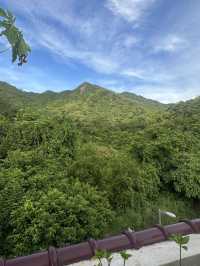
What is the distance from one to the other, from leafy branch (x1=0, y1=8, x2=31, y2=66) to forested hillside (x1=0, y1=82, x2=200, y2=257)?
5.04m

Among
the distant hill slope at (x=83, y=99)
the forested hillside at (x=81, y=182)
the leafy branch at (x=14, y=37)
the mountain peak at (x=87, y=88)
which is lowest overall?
the forested hillside at (x=81, y=182)

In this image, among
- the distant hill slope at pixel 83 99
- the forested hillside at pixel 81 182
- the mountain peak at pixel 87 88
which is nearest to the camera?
the forested hillside at pixel 81 182

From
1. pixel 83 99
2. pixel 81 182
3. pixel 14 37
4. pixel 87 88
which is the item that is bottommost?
pixel 81 182

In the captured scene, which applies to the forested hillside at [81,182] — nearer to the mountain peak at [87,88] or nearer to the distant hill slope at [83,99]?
the distant hill slope at [83,99]

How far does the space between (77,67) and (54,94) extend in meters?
28.4

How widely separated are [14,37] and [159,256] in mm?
2738

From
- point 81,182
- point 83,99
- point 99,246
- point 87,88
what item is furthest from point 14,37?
point 87,88

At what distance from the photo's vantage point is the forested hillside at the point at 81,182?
21.2 feet

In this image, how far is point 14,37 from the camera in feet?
7.00

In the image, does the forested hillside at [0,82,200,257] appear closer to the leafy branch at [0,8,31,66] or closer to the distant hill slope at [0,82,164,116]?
the leafy branch at [0,8,31,66]

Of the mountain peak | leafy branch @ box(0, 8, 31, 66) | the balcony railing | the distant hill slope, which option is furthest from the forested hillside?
the mountain peak

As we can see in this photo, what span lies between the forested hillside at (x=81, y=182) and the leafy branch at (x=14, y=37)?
5035mm

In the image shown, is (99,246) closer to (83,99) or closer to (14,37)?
(14,37)

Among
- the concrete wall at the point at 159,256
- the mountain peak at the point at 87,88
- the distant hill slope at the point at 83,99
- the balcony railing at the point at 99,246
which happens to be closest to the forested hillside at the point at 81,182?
the balcony railing at the point at 99,246
